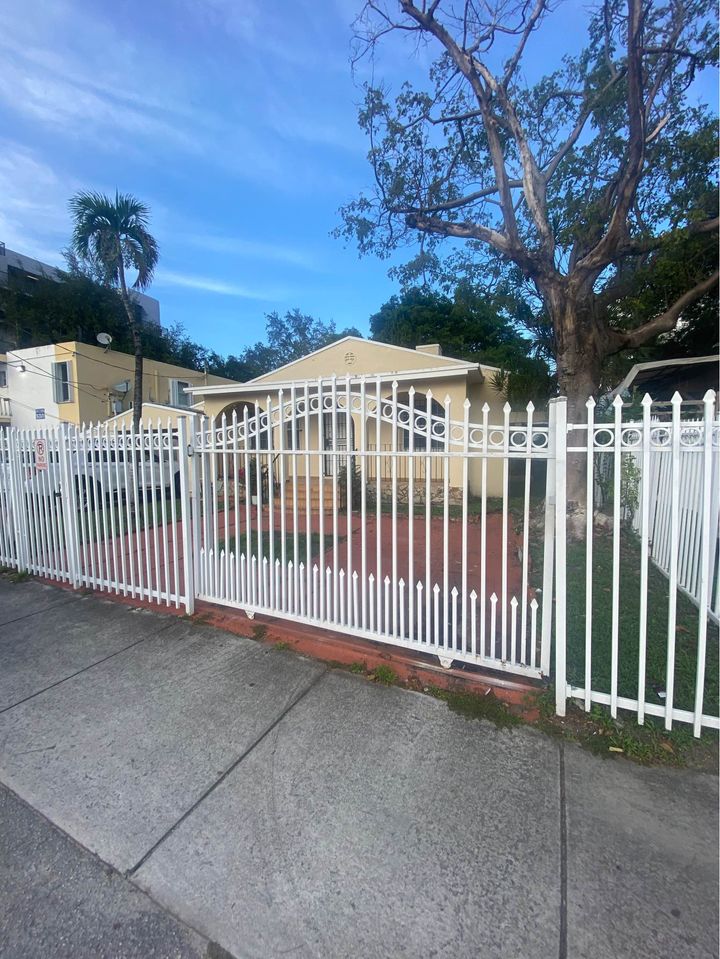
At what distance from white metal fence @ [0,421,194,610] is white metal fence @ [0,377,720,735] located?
27 mm

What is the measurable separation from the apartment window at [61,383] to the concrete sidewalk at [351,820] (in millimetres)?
20405

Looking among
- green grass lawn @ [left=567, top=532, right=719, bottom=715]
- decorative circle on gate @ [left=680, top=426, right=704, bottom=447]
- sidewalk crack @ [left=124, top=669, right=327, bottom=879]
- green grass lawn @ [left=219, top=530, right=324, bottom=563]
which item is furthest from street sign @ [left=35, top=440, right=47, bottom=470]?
decorative circle on gate @ [left=680, top=426, right=704, bottom=447]

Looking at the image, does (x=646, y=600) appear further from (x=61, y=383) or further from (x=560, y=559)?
(x=61, y=383)

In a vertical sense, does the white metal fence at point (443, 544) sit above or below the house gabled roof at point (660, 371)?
below

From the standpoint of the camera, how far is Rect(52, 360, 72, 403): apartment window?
1991 centimetres

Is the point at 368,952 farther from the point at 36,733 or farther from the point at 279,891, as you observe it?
the point at 36,733

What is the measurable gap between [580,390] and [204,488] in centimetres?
667

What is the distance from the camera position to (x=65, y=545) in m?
5.45

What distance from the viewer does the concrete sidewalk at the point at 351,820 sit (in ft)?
5.40

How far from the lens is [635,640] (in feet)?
11.9

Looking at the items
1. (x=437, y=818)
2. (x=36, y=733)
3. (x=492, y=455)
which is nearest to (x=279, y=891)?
(x=437, y=818)

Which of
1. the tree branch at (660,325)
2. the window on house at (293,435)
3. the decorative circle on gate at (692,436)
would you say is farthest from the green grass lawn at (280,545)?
the tree branch at (660,325)

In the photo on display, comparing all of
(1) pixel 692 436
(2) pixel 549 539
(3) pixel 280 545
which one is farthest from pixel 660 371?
(2) pixel 549 539

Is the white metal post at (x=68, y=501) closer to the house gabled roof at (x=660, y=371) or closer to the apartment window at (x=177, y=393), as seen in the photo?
the house gabled roof at (x=660, y=371)
